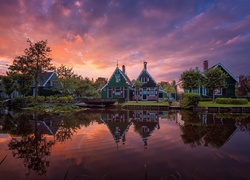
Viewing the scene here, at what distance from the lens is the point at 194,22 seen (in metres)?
15.5

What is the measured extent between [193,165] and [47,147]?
5.11 m

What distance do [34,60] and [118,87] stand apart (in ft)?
54.6

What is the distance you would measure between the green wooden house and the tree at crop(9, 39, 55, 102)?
13.0m

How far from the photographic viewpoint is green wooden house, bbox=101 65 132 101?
3459cm

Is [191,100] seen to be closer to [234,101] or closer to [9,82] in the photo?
[234,101]

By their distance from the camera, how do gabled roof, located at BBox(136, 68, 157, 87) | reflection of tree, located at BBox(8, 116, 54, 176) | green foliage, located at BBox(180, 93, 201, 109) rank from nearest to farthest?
reflection of tree, located at BBox(8, 116, 54, 176), green foliage, located at BBox(180, 93, 201, 109), gabled roof, located at BBox(136, 68, 157, 87)

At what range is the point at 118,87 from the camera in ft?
115

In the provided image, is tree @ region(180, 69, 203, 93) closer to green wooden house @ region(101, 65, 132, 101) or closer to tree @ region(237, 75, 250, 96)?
green wooden house @ region(101, 65, 132, 101)

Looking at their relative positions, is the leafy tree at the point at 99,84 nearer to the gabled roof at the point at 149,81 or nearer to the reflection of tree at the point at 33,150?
the gabled roof at the point at 149,81

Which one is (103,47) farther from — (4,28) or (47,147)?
(47,147)

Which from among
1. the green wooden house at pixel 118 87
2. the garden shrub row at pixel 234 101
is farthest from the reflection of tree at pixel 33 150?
the green wooden house at pixel 118 87

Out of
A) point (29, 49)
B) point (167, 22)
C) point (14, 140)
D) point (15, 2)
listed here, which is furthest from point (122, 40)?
point (29, 49)

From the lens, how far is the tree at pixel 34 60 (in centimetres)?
2780

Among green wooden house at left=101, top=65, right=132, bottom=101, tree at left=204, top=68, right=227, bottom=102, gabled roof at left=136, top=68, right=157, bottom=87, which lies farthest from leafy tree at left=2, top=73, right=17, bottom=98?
tree at left=204, top=68, right=227, bottom=102
